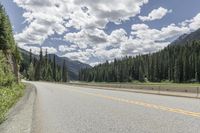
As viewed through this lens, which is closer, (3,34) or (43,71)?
(3,34)

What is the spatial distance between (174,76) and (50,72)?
71120 millimetres

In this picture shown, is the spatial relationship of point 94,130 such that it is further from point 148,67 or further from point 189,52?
point 148,67

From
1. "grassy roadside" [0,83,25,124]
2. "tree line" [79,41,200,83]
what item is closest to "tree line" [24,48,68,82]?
"tree line" [79,41,200,83]

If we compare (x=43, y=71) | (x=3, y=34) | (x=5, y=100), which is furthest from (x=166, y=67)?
(x=5, y=100)

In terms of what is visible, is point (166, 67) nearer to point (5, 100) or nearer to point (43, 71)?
point (43, 71)

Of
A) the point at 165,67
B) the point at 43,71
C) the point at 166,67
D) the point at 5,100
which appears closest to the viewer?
the point at 5,100

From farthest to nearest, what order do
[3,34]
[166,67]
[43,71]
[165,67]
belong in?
[43,71] → [165,67] → [166,67] → [3,34]

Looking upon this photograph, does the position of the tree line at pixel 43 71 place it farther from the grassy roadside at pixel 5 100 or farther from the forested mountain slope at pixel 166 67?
the grassy roadside at pixel 5 100

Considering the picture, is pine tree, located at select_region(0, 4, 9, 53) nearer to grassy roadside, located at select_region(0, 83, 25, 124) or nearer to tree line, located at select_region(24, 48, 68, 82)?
grassy roadside, located at select_region(0, 83, 25, 124)

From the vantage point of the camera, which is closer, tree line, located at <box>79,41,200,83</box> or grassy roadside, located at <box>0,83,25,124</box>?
grassy roadside, located at <box>0,83,25,124</box>

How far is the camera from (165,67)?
151m

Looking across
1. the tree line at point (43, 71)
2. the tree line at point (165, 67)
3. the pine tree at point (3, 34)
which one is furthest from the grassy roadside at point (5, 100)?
the tree line at point (43, 71)

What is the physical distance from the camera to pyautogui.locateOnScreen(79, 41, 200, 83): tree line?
416 feet

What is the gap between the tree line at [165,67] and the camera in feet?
416
